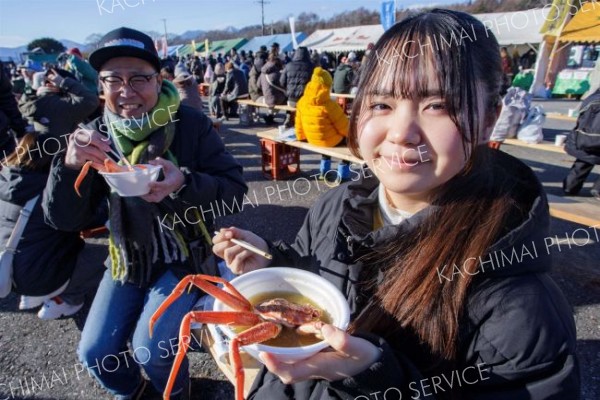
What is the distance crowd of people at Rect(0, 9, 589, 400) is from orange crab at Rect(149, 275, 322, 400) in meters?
0.13

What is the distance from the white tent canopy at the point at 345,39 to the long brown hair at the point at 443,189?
23.3 m

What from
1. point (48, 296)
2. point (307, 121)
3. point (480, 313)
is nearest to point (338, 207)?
point (480, 313)

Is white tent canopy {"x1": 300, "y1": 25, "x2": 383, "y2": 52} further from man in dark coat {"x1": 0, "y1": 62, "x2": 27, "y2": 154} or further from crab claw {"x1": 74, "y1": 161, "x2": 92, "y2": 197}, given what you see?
crab claw {"x1": 74, "y1": 161, "x2": 92, "y2": 197}

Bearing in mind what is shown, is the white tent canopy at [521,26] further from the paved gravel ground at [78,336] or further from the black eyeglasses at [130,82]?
the black eyeglasses at [130,82]

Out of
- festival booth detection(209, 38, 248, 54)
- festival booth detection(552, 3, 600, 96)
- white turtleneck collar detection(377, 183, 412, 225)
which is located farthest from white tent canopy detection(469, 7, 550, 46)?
festival booth detection(209, 38, 248, 54)

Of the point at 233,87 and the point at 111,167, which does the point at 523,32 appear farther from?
the point at 111,167

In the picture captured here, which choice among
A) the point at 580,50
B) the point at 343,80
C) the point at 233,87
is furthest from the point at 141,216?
the point at 580,50

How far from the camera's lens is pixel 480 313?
41.8 inches

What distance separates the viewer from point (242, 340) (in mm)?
999

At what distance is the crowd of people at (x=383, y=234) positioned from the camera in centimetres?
99

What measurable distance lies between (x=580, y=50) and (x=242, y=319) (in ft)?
64.1

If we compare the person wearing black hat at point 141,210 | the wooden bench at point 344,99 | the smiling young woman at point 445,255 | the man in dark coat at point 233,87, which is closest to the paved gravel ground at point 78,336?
the smiling young woman at point 445,255

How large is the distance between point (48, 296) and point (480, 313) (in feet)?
10.7

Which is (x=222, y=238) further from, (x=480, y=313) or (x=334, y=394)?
(x=480, y=313)
